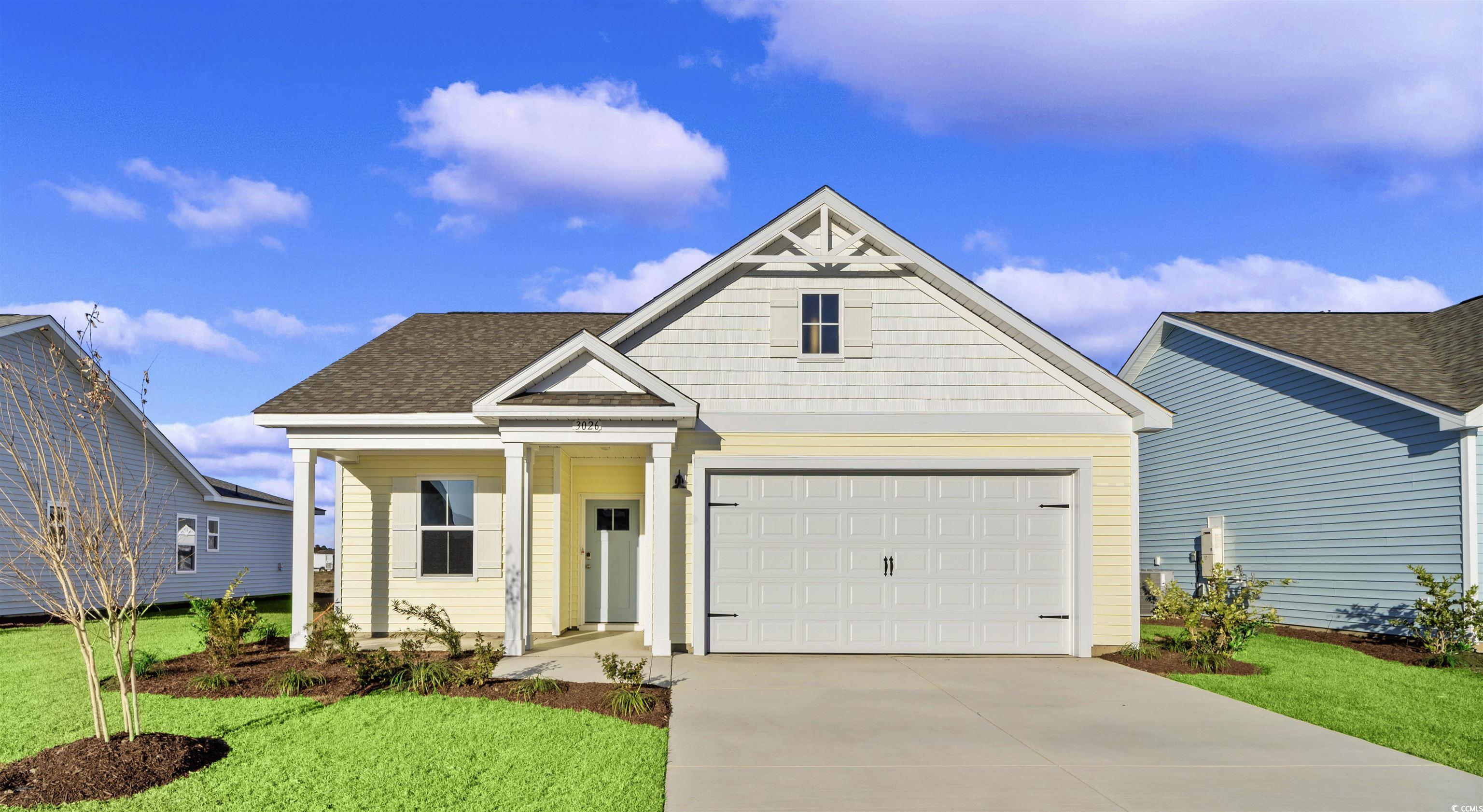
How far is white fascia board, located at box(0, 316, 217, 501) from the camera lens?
781 inches

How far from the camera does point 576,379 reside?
13.0 metres

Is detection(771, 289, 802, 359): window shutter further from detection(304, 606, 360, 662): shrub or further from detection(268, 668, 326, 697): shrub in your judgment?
detection(268, 668, 326, 697): shrub

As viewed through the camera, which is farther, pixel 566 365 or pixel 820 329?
pixel 820 329

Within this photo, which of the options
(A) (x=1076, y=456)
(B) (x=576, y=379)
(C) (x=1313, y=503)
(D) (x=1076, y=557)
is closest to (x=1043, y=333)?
(A) (x=1076, y=456)

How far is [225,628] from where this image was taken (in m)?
11.8

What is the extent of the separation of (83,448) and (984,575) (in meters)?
10.3

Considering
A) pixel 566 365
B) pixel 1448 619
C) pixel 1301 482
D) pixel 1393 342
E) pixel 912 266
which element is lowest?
pixel 1448 619

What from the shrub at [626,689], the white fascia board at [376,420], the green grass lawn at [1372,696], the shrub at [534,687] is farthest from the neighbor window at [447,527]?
the green grass lawn at [1372,696]

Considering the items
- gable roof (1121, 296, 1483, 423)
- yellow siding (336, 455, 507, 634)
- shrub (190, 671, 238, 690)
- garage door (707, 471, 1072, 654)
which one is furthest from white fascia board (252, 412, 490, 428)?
gable roof (1121, 296, 1483, 423)

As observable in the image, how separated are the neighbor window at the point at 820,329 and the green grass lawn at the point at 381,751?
6422mm

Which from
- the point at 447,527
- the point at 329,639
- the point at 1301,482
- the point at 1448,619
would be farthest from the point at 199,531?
the point at 1448,619

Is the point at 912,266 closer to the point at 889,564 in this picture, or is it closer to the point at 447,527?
the point at 889,564

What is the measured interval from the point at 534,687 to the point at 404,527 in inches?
237

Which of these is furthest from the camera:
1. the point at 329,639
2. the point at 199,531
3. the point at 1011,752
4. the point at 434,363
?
the point at 199,531
